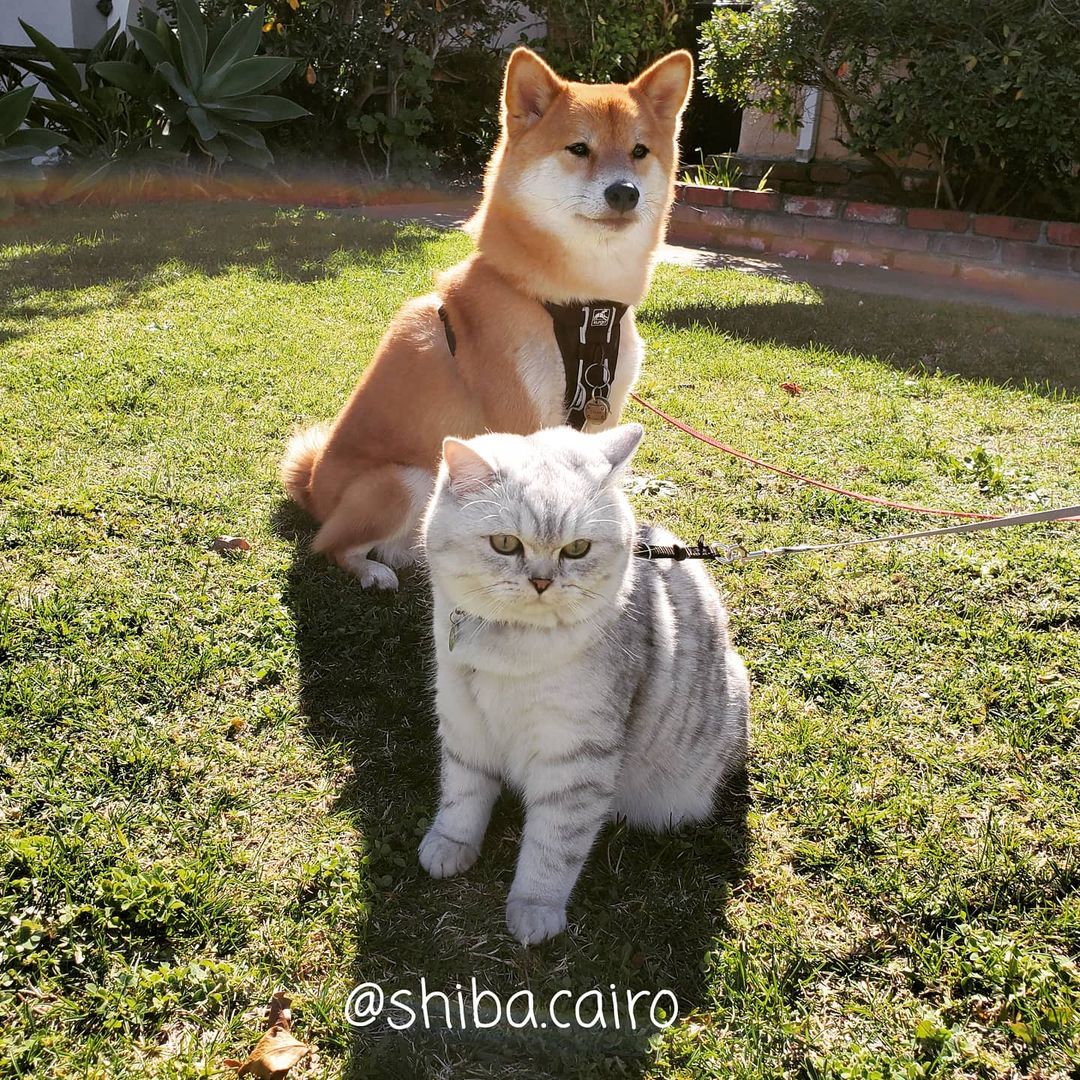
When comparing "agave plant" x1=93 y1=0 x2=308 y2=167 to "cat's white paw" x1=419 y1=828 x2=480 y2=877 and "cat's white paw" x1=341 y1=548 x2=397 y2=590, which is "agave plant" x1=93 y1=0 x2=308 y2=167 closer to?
"cat's white paw" x1=341 y1=548 x2=397 y2=590

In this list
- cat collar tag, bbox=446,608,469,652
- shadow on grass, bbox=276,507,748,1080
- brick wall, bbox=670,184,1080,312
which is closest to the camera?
shadow on grass, bbox=276,507,748,1080

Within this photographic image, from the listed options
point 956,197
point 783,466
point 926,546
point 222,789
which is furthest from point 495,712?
point 956,197

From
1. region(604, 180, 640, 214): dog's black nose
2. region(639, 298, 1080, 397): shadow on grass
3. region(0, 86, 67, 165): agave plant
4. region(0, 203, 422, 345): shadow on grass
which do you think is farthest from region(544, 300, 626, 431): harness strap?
region(0, 86, 67, 165): agave plant

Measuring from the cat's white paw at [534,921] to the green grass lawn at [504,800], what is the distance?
0.04 metres

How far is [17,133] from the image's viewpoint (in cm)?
822

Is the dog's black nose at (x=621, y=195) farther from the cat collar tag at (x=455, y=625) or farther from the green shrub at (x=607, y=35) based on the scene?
the green shrub at (x=607, y=35)

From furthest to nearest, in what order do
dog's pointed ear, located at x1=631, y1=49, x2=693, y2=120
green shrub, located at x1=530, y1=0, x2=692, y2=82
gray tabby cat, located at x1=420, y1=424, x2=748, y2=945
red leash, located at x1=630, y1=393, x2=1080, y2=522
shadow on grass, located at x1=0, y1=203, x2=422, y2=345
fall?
green shrub, located at x1=530, y1=0, x2=692, y2=82 → shadow on grass, located at x1=0, y1=203, x2=422, y2=345 → red leash, located at x1=630, y1=393, x2=1080, y2=522 → dog's pointed ear, located at x1=631, y1=49, x2=693, y2=120 → gray tabby cat, located at x1=420, y1=424, x2=748, y2=945

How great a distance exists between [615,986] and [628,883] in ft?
0.93

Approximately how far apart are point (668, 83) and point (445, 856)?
2.88m

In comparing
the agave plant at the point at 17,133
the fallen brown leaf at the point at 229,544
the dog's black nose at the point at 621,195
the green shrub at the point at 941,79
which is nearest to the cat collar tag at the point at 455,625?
the fallen brown leaf at the point at 229,544

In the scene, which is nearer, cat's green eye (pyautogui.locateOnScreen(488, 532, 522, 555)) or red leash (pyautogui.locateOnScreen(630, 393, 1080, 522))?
cat's green eye (pyautogui.locateOnScreen(488, 532, 522, 555))

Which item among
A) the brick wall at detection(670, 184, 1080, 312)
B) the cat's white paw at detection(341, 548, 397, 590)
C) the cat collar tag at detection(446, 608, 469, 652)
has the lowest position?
the cat's white paw at detection(341, 548, 397, 590)

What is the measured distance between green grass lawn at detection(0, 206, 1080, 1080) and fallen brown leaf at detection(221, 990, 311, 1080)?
0.03 meters

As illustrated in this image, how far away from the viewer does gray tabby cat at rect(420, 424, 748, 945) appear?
1.93m
